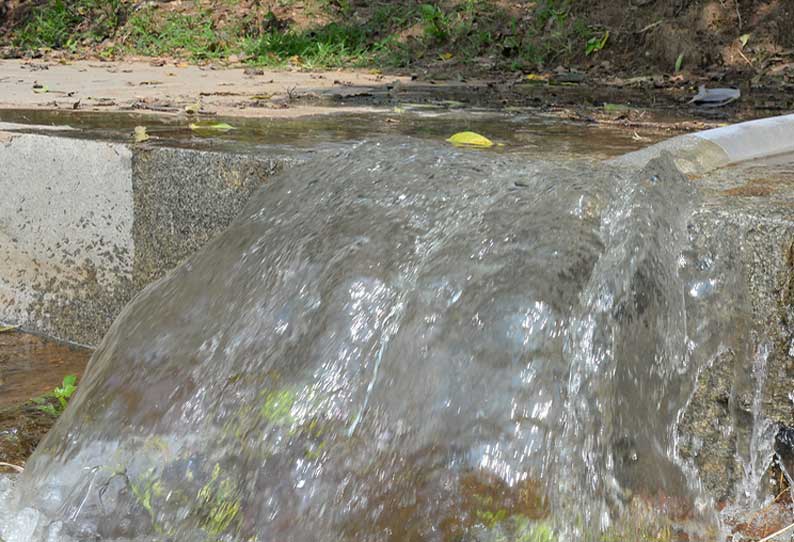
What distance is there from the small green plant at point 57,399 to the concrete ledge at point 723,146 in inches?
59.9

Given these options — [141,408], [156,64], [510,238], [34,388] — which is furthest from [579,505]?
→ [156,64]

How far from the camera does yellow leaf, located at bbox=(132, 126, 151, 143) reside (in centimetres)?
315

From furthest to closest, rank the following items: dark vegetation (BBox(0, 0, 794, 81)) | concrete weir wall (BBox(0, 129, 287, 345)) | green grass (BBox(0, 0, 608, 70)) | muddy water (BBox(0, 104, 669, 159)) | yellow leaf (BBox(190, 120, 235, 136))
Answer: green grass (BBox(0, 0, 608, 70)), dark vegetation (BBox(0, 0, 794, 81)), yellow leaf (BBox(190, 120, 235, 136)), muddy water (BBox(0, 104, 669, 159)), concrete weir wall (BBox(0, 129, 287, 345))

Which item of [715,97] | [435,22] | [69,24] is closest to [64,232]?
[715,97]

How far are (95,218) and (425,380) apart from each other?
5.25 ft

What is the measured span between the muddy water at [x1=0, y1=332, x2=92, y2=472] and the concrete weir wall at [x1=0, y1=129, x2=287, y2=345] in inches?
2.1

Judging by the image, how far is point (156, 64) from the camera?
8023mm

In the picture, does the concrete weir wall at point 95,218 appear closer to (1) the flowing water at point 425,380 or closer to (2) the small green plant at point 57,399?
(2) the small green plant at point 57,399

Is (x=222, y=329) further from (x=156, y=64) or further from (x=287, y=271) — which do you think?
(x=156, y=64)

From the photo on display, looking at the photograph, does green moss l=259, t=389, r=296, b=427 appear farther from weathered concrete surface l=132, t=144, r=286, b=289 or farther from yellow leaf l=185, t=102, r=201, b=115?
yellow leaf l=185, t=102, r=201, b=115

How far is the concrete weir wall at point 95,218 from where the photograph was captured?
2881mm

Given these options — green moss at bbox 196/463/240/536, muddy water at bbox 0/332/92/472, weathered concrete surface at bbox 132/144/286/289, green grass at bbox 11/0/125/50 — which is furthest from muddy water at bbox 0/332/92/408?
green grass at bbox 11/0/125/50

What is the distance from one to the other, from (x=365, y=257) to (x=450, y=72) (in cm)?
471

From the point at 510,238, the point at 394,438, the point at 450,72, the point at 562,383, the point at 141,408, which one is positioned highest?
the point at 510,238
